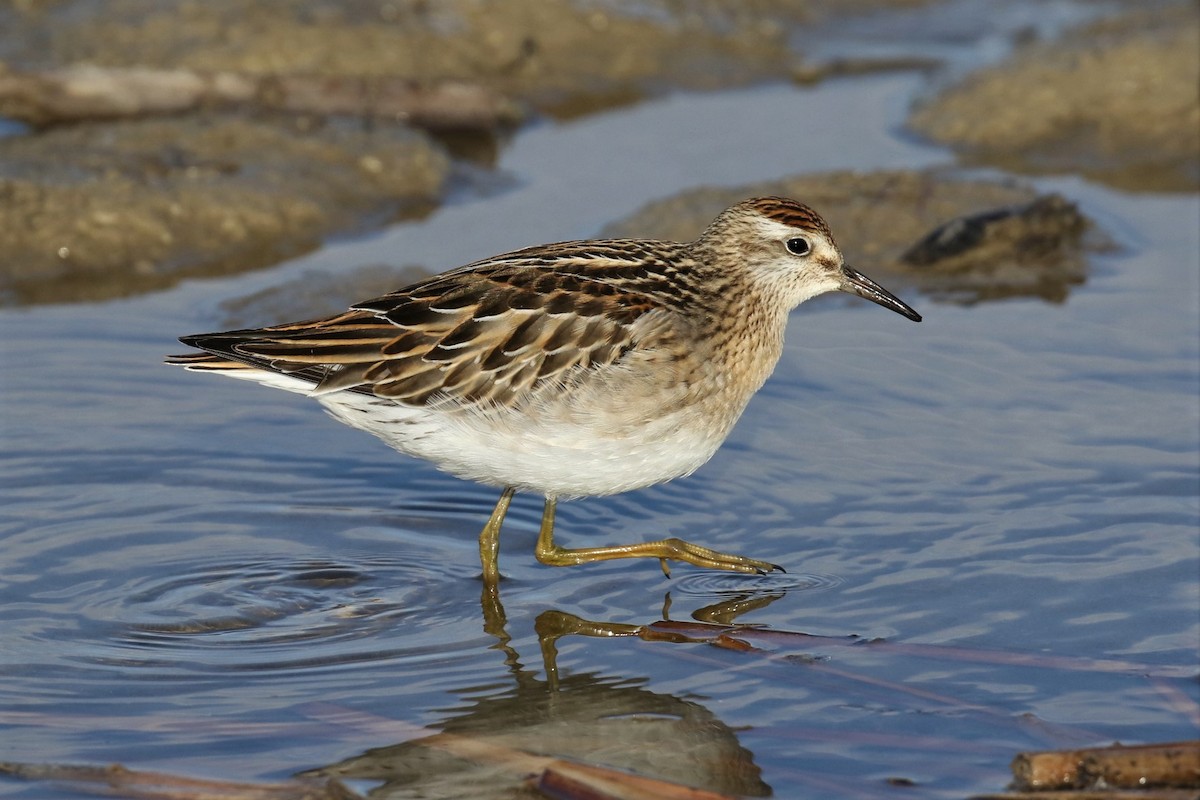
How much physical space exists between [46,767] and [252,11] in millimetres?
10122

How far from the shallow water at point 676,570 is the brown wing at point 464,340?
0.96 m

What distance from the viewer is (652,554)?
793 centimetres

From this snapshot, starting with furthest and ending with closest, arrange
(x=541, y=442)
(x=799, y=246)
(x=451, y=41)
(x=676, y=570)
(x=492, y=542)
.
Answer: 1. (x=451, y=41)
2. (x=799, y=246)
3. (x=676, y=570)
4. (x=492, y=542)
5. (x=541, y=442)

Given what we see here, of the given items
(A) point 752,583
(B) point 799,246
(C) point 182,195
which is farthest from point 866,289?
(C) point 182,195

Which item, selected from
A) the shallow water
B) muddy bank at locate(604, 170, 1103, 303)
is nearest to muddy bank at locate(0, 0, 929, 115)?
muddy bank at locate(604, 170, 1103, 303)

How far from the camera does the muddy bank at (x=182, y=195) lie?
11820 millimetres

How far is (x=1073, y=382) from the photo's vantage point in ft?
32.9

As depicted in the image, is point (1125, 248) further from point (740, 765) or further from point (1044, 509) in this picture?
point (740, 765)

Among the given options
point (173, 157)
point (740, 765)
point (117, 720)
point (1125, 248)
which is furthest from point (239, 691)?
point (1125, 248)

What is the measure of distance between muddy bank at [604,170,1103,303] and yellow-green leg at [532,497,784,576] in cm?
420

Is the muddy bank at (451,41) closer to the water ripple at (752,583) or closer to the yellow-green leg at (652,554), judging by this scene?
the yellow-green leg at (652,554)

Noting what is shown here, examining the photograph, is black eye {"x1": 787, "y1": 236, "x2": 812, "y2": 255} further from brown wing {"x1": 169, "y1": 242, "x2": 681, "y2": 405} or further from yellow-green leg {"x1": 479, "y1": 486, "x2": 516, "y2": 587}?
yellow-green leg {"x1": 479, "y1": 486, "x2": 516, "y2": 587}

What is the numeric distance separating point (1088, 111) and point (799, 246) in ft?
23.7

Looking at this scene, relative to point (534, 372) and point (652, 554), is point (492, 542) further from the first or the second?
point (534, 372)
